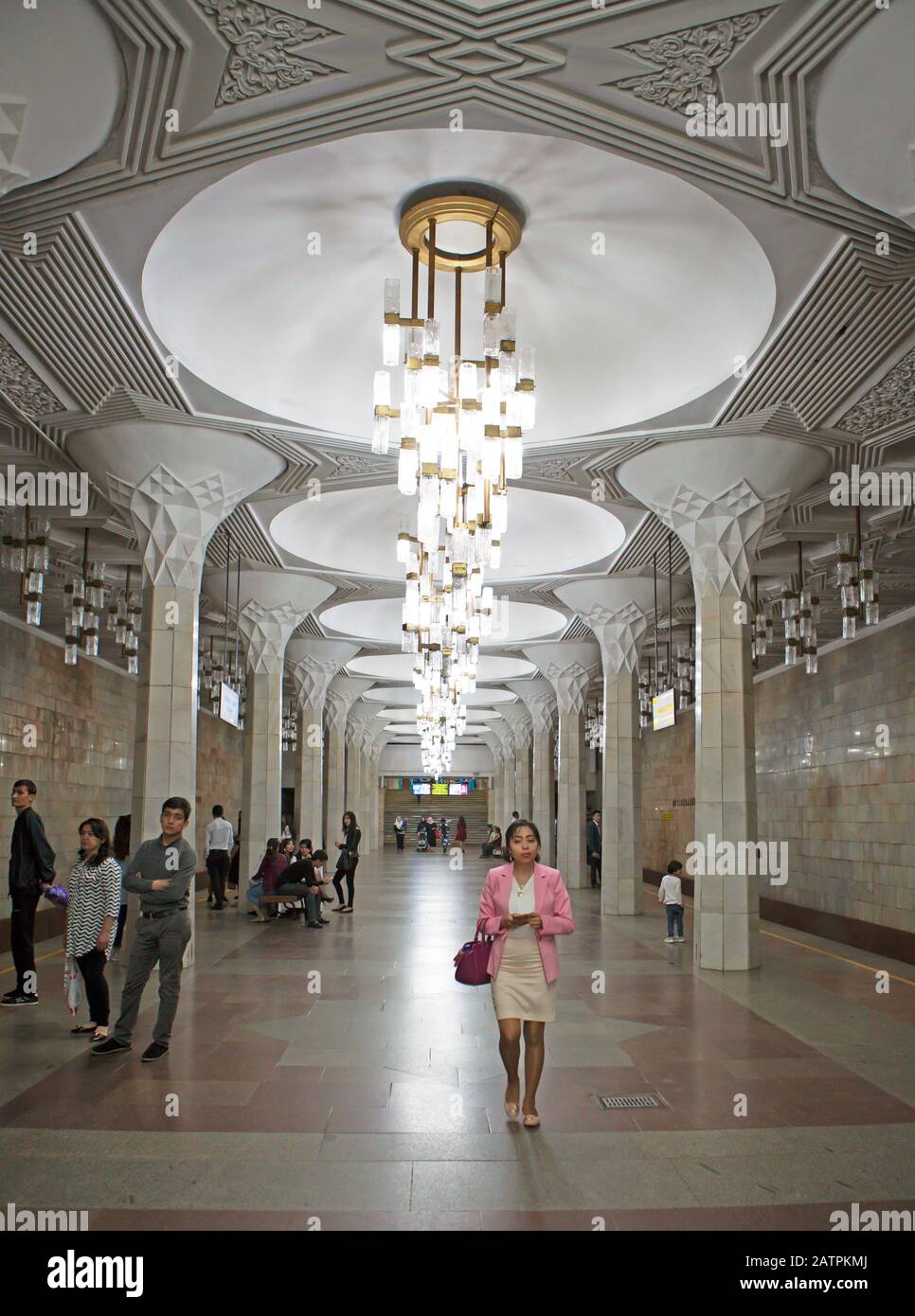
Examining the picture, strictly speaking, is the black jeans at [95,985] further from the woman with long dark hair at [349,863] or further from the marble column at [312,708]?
the marble column at [312,708]

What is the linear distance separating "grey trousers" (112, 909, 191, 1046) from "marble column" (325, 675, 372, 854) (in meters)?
23.9

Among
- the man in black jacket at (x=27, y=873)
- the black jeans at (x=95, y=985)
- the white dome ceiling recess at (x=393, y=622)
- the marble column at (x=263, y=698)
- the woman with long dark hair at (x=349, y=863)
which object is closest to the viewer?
the black jeans at (x=95, y=985)

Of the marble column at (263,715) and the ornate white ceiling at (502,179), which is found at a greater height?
the ornate white ceiling at (502,179)

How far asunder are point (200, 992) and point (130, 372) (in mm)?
5846

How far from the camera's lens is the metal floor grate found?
226 inches

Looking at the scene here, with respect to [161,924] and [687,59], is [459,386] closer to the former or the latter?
[687,59]

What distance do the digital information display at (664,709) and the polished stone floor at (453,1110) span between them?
600cm

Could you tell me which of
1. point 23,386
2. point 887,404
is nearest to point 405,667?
point 23,386

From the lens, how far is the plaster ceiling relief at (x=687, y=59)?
5.14 metres

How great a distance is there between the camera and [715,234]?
315 inches

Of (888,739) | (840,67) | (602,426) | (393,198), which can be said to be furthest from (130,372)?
(888,739)

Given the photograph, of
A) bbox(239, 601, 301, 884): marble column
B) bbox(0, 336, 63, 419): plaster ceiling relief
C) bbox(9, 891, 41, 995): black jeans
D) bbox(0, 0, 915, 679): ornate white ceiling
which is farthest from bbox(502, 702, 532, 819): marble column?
bbox(9, 891, 41, 995): black jeans

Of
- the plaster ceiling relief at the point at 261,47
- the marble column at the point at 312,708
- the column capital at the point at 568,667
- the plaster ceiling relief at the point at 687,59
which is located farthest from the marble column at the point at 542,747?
the plaster ceiling relief at the point at 261,47

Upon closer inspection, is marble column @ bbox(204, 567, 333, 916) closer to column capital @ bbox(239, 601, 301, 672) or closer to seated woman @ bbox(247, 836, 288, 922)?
column capital @ bbox(239, 601, 301, 672)
